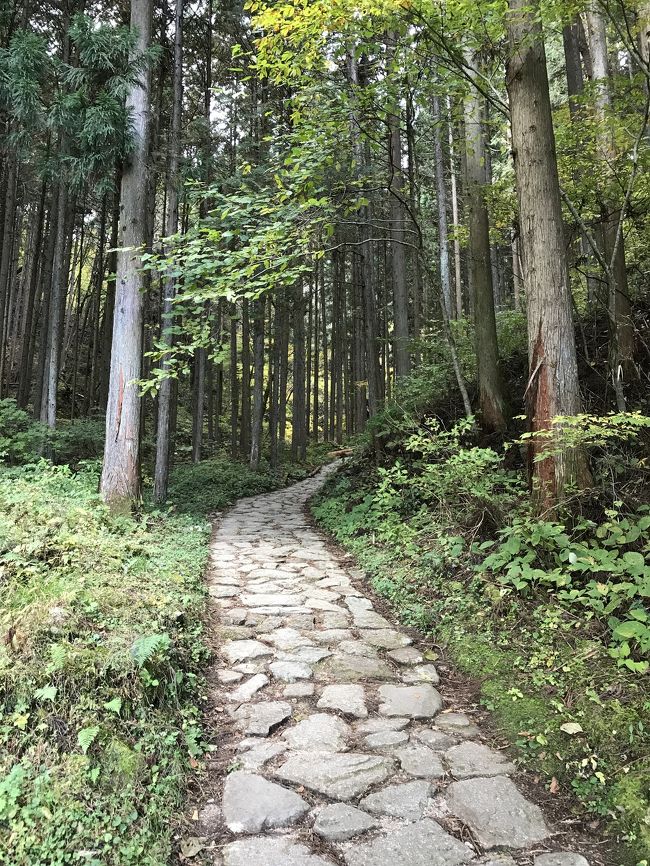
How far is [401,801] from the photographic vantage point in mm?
2297

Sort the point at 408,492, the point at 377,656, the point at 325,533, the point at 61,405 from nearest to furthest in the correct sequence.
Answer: the point at 377,656
the point at 408,492
the point at 325,533
the point at 61,405

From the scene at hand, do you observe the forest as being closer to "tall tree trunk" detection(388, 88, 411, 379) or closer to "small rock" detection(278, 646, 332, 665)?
"tall tree trunk" detection(388, 88, 411, 379)

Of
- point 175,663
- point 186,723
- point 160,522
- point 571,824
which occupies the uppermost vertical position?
point 160,522

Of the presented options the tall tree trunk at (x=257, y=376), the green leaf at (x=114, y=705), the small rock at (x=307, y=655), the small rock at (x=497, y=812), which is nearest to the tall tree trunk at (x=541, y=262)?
the small rock at (x=307, y=655)

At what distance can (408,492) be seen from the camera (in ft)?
23.7

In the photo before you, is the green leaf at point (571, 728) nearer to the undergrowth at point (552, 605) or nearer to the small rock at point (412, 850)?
the undergrowth at point (552, 605)

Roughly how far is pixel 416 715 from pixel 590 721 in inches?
36.1

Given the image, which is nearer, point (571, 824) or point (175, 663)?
point (571, 824)

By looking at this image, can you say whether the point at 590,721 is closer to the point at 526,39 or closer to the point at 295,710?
the point at 295,710

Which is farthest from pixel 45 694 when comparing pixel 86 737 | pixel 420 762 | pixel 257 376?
pixel 257 376

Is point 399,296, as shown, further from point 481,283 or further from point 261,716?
point 261,716

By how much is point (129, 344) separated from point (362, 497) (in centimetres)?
427

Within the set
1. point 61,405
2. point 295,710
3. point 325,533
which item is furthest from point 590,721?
point 61,405

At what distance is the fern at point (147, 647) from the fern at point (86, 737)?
0.42 meters
